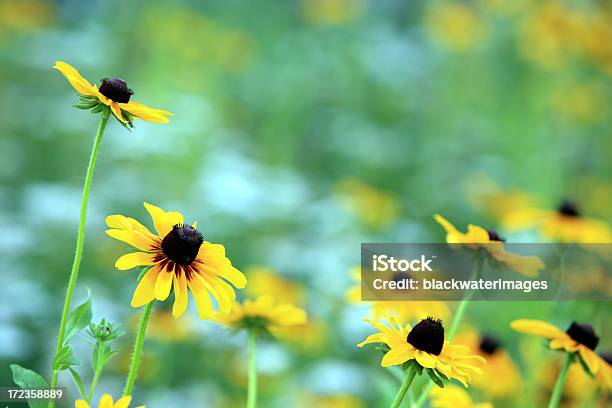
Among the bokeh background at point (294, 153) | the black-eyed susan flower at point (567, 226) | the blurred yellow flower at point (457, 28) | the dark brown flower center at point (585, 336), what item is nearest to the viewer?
the dark brown flower center at point (585, 336)

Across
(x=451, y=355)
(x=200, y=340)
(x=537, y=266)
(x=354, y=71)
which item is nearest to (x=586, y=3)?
(x=354, y=71)

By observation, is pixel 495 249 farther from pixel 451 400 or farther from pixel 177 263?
pixel 177 263

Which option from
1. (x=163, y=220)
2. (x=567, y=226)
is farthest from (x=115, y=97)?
(x=567, y=226)

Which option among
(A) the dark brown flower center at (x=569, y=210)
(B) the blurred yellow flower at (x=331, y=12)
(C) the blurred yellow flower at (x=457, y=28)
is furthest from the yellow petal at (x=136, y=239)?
(B) the blurred yellow flower at (x=331, y=12)

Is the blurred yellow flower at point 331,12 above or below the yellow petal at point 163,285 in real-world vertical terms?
above

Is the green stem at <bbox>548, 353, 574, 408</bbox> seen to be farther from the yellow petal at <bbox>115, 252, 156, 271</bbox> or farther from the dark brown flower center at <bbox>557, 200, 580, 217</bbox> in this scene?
the dark brown flower center at <bbox>557, 200, 580, 217</bbox>

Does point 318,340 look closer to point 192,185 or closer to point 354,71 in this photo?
point 192,185

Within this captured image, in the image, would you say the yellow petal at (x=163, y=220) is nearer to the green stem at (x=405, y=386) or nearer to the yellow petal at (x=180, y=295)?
the yellow petal at (x=180, y=295)

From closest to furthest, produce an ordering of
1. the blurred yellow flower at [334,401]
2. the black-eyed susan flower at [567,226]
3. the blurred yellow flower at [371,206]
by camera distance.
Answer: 1. the black-eyed susan flower at [567,226]
2. the blurred yellow flower at [334,401]
3. the blurred yellow flower at [371,206]

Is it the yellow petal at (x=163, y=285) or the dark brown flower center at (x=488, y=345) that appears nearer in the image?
the yellow petal at (x=163, y=285)
